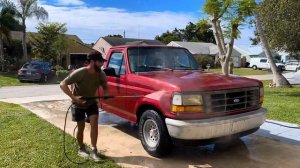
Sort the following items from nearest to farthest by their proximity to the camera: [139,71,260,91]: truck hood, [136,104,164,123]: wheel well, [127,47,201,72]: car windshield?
[139,71,260,91]: truck hood, [136,104,164,123]: wheel well, [127,47,201,72]: car windshield

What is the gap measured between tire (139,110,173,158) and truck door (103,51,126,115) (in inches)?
38.5

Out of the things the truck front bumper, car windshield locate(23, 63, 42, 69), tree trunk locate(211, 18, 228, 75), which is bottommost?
the truck front bumper

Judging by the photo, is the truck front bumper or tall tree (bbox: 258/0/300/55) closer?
the truck front bumper

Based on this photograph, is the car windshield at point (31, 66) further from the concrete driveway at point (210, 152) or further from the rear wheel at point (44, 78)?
the concrete driveway at point (210, 152)

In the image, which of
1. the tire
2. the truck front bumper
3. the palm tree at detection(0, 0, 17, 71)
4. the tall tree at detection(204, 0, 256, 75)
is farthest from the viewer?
the palm tree at detection(0, 0, 17, 71)

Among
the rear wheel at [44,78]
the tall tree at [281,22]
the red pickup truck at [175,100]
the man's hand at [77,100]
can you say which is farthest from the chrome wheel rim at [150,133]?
the rear wheel at [44,78]

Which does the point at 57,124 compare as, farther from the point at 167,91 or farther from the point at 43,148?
the point at 167,91

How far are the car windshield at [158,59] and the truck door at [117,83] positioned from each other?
0.83 feet

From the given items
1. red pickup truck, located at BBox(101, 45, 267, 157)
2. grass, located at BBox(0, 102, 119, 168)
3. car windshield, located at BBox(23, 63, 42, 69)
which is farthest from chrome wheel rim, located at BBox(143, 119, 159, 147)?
car windshield, located at BBox(23, 63, 42, 69)

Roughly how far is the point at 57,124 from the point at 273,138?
4.73 m

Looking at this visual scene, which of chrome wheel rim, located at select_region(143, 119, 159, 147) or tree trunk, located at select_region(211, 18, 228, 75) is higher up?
tree trunk, located at select_region(211, 18, 228, 75)

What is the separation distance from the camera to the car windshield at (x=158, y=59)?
669 cm

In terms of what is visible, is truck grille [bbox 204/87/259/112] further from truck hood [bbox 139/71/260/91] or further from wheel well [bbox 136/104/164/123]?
wheel well [bbox 136/104/164/123]

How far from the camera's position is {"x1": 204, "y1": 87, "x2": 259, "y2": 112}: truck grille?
5.28m
